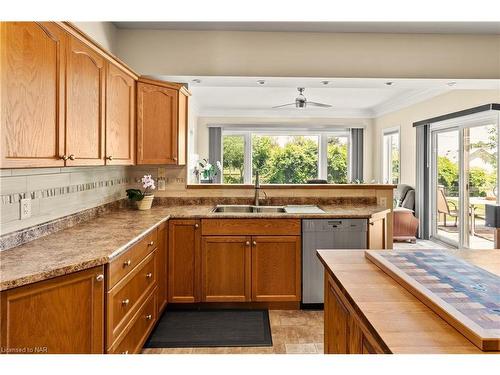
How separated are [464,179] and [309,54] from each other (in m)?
3.13

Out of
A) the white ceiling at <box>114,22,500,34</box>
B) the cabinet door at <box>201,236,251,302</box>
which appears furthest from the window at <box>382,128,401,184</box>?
the cabinet door at <box>201,236,251,302</box>

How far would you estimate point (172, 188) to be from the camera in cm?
382

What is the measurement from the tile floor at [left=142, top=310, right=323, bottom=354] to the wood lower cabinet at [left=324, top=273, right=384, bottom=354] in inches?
36.3

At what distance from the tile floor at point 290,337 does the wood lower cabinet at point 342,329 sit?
3.02 ft

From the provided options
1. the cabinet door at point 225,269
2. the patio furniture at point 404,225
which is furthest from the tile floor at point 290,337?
the patio furniture at point 404,225

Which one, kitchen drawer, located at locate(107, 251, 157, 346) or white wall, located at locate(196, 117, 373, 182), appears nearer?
kitchen drawer, located at locate(107, 251, 157, 346)

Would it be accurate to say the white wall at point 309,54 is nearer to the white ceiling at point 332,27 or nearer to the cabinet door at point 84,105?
the white ceiling at point 332,27

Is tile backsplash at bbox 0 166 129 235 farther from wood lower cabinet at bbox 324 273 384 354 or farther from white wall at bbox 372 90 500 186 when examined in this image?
white wall at bbox 372 90 500 186

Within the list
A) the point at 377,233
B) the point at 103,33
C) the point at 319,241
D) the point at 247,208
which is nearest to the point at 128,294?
the point at 319,241

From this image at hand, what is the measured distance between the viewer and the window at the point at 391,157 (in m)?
7.31

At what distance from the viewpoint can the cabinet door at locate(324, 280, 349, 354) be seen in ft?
4.18

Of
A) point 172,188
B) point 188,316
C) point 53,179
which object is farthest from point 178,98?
point 188,316

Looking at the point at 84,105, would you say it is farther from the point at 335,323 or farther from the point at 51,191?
the point at 335,323

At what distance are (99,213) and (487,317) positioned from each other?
279 centimetres
